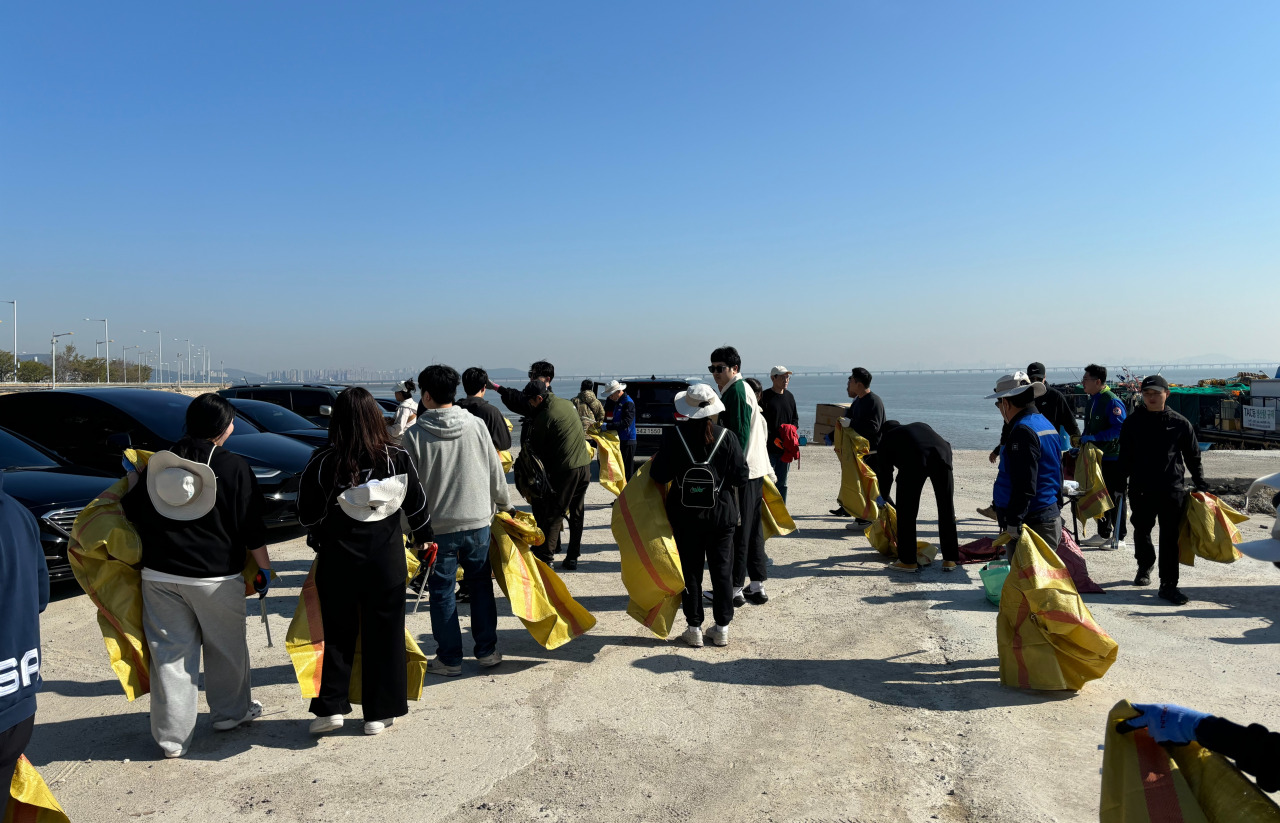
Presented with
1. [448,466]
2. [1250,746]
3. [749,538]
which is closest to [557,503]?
[749,538]

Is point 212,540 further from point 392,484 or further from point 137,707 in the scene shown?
point 137,707

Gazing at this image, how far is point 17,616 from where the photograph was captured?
2178mm

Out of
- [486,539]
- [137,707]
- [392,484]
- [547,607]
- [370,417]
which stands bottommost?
[137,707]

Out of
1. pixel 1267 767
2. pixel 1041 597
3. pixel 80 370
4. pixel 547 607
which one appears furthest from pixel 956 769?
pixel 80 370

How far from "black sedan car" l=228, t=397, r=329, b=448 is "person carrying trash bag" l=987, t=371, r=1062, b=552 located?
8421mm

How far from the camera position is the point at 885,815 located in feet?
10.7

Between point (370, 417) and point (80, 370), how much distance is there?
409ft

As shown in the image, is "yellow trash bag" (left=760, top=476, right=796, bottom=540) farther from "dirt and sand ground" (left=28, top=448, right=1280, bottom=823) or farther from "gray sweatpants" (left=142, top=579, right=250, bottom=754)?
"gray sweatpants" (left=142, top=579, right=250, bottom=754)

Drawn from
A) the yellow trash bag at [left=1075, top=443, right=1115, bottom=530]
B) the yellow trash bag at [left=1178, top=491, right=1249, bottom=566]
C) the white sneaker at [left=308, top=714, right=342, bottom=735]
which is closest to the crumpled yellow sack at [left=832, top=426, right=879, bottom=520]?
the yellow trash bag at [left=1075, top=443, right=1115, bottom=530]

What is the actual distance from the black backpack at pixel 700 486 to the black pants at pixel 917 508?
104 inches

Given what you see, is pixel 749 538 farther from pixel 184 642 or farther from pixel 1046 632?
pixel 184 642

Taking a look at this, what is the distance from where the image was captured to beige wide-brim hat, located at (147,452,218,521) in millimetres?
3615

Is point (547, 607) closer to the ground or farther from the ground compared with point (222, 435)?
closer to the ground

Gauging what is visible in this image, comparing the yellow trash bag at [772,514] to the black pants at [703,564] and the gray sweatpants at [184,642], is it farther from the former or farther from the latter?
the gray sweatpants at [184,642]
